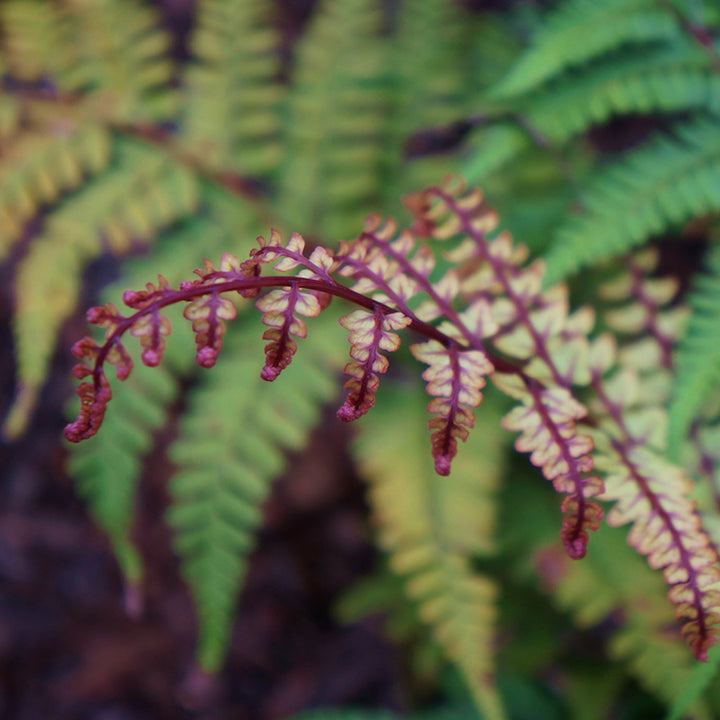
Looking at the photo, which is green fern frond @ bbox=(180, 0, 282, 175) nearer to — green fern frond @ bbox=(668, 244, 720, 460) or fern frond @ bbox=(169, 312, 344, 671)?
fern frond @ bbox=(169, 312, 344, 671)

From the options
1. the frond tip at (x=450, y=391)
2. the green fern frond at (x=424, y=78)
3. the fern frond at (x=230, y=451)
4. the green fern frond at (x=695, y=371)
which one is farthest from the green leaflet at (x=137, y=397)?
the green fern frond at (x=695, y=371)

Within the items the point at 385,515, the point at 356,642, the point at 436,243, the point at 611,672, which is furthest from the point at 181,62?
the point at 611,672

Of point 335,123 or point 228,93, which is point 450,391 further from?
point 228,93

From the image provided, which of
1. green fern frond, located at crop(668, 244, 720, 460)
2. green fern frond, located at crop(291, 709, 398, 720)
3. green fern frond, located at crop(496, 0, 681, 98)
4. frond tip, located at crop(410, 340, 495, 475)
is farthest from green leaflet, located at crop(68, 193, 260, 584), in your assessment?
green fern frond, located at crop(668, 244, 720, 460)

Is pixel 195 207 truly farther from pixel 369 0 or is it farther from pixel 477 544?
pixel 477 544

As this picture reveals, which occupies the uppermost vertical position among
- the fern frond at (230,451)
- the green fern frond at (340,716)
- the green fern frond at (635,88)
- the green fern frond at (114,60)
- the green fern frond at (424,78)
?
the green fern frond at (114,60)

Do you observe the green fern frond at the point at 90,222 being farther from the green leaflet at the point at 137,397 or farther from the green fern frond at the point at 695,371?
the green fern frond at the point at 695,371
